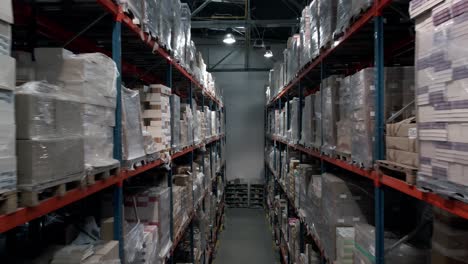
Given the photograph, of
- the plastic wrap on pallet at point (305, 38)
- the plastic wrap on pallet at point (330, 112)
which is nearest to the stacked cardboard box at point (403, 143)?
the plastic wrap on pallet at point (330, 112)

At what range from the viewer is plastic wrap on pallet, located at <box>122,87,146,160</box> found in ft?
8.65

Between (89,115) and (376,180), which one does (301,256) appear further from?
(89,115)

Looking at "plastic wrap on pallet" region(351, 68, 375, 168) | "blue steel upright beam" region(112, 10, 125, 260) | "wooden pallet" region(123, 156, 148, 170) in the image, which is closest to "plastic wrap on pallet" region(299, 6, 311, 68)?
"plastic wrap on pallet" region(351, 68, 375, 168)

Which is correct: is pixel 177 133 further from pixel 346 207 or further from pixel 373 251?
pixel 373 251

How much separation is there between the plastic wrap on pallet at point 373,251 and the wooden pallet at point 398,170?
0.55 m

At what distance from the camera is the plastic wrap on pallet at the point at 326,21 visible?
3480 millimetres

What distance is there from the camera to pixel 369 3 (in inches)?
94.2

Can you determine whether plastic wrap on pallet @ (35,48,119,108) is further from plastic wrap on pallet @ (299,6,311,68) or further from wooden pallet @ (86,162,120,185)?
plastic wrap on pallet @ (299,6,311,68)

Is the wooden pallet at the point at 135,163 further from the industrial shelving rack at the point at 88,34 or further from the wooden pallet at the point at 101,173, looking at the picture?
the wooden pallet at the point at 101,173

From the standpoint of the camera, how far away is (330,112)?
3596 mm

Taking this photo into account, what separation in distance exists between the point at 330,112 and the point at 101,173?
7.68ft

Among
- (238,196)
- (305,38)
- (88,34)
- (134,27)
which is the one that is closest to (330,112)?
(305,38)

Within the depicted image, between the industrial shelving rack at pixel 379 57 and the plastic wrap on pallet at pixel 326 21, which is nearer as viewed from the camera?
the industrial shelving rack at pixel 379 57

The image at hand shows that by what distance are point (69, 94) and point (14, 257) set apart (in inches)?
46.9
